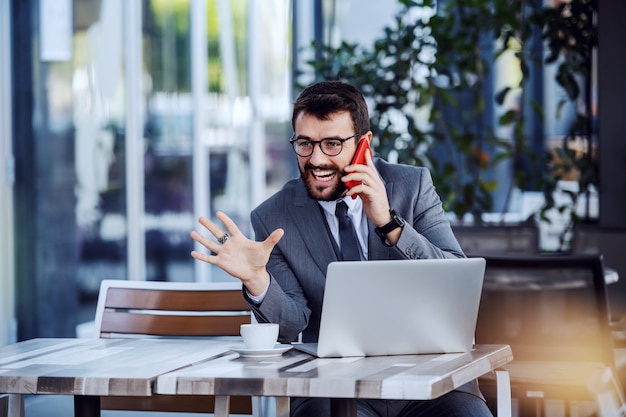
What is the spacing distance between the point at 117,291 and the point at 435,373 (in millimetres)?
1395

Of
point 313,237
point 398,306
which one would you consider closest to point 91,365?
point 398,306

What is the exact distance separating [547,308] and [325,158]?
140 centimetres

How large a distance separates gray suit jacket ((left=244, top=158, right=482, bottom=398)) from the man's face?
0.12 meters

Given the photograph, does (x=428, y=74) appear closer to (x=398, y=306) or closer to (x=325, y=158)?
(x=325, y=158)

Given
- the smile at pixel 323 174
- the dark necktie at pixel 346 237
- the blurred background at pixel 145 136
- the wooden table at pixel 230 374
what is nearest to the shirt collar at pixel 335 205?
the dark necktie at pixel 346 237

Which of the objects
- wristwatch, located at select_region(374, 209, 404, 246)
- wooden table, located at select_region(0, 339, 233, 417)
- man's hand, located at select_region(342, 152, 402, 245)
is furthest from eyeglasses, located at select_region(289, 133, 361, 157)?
wooden table, located at select_region(0, 339, 233, 417)

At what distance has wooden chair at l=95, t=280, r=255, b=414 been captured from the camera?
320 centimetres

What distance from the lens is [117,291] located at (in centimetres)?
326

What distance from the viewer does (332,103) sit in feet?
9.70

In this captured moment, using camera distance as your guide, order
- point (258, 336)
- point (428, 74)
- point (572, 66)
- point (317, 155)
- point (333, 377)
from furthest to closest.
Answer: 1. point (428, 74)
2. point (572, 66)
3. point (317, 155)
4. point (258, 336)
5. point (333, 377)

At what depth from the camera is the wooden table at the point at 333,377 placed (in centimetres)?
206

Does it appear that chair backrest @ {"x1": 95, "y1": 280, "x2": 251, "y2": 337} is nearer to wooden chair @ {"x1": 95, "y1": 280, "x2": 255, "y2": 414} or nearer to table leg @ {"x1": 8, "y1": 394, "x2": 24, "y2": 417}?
wooden chair @ {"x1": 95, "y1": 280, "x2": 255, "y2": 414}

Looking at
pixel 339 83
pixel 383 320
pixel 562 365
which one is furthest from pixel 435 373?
pixel 562 365

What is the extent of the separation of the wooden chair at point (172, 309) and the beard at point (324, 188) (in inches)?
16.9
